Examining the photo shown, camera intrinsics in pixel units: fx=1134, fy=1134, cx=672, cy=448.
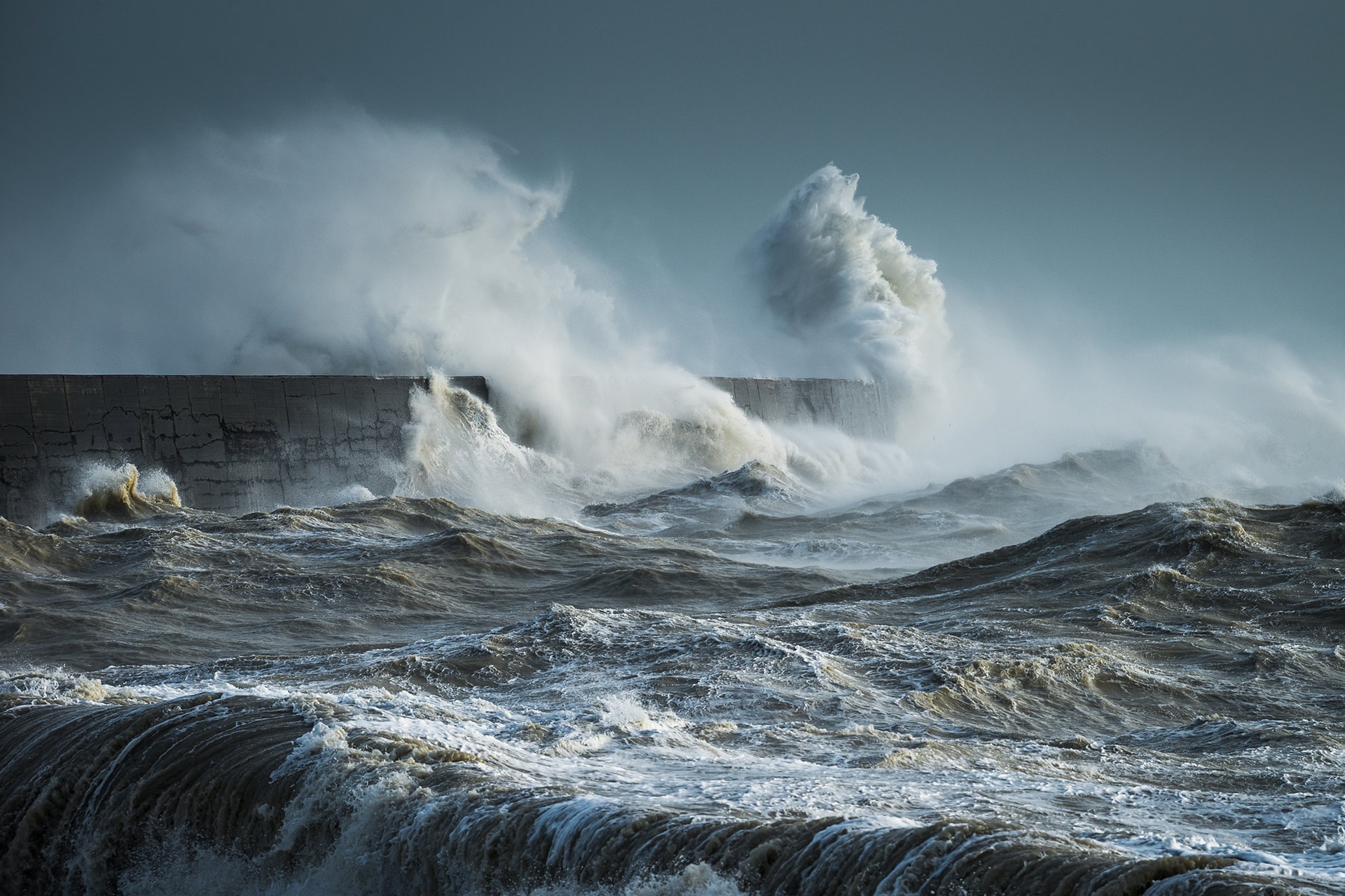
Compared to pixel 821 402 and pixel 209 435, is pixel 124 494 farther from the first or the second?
pixel 821 402

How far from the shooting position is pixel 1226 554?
7.42m

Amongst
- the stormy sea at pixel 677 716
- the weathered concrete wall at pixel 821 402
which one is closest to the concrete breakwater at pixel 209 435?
the stormy sea at pixel 677 716

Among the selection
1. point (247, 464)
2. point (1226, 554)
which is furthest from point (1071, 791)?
point (247, 464)

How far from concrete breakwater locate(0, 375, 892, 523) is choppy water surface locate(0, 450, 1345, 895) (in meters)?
3.37

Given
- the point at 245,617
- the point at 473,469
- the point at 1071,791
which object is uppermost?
the point at 473,469

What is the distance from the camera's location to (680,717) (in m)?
4.02

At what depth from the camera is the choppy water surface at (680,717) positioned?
2.40 metres

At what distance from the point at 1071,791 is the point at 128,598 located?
6122 millimetres

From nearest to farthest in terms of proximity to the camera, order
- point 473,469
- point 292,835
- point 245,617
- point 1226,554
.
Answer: point 292,835 < point 245,617 < point 1226,554 < point 473,469

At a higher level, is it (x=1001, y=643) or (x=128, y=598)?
(x=128, y=598)

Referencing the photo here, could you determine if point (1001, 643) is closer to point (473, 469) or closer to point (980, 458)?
point (473, 469)

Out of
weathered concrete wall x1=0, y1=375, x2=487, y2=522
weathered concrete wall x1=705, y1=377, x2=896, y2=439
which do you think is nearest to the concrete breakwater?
weathered concrete wall x1=0, y1=375, x2=487, y2=522

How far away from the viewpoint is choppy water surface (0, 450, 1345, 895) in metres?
2.40

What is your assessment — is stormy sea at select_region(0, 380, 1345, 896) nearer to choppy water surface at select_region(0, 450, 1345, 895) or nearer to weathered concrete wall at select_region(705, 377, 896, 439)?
choppy water surface at select_region(0, 450, 1345, 895)
